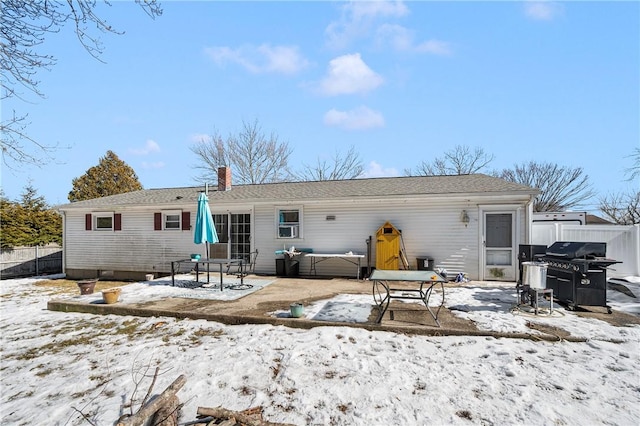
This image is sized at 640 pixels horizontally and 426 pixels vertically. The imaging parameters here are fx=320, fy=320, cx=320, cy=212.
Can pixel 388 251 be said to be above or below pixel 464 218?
below

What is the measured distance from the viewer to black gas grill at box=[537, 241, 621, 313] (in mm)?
5785

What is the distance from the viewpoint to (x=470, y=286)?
27.3 feet

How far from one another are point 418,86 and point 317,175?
18654 millimetres

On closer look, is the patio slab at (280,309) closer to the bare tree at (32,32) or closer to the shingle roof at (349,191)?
the shingle roof at (349,191)

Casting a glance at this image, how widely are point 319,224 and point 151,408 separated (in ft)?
25.9

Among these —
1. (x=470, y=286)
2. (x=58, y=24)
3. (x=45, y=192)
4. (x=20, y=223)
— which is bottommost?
(x=470, y=286)

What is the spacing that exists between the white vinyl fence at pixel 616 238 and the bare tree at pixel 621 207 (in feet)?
66.1

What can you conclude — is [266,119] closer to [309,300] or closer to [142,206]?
[142,206]

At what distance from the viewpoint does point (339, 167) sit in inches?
1099

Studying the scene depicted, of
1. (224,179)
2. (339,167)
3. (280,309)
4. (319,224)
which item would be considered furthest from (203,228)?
Result: (339,167)

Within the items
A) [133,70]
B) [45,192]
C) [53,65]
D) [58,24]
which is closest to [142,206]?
[133,70]

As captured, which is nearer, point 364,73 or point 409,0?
point 409,0

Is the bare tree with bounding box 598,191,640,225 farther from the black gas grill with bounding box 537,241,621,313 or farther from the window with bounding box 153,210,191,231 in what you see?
the window with bounding box 153,210,191,231

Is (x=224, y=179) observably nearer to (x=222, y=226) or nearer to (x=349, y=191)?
(x=222, y=226)
